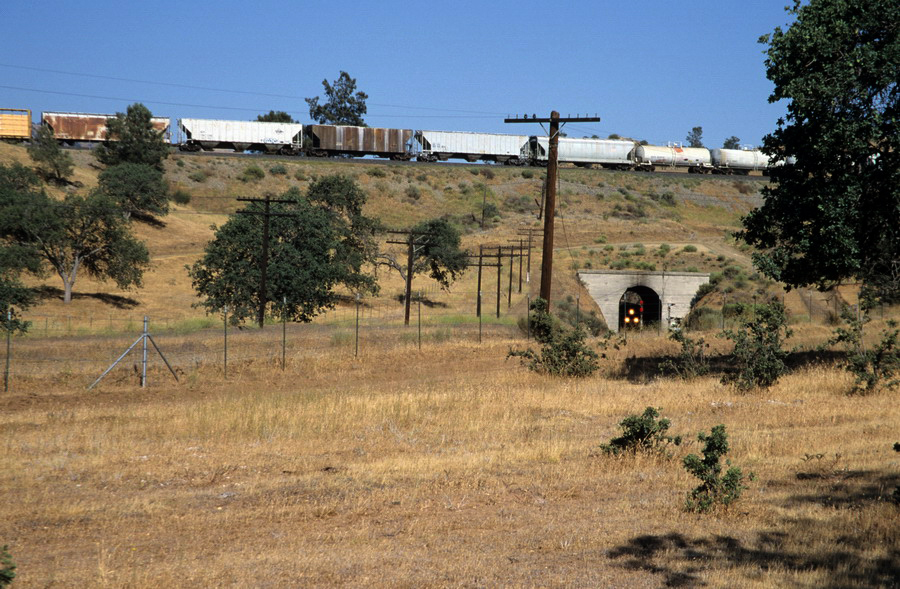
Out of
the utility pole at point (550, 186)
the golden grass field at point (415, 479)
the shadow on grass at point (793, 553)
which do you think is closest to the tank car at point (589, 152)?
the utility pole at point (550, 186)

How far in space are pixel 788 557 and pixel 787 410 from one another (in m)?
10.1

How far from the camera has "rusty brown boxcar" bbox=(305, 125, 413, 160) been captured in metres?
86.7

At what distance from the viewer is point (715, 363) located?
26.9 m

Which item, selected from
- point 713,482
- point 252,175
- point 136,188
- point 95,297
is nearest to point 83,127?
point 252,175

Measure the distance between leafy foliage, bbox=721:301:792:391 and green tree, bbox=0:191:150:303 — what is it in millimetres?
40849

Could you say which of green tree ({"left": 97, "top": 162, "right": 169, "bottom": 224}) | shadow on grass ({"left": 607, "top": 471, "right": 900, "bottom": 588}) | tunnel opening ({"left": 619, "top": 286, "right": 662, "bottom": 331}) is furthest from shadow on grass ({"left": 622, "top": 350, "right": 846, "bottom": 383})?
green tree ({"left": 97, "top": 162, "right": 169, "bottom": 224})

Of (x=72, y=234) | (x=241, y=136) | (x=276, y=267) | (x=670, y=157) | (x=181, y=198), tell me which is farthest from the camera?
(x=670, y=157)

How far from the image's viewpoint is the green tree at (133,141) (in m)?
77.9

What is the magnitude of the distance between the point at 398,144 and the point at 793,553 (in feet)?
276

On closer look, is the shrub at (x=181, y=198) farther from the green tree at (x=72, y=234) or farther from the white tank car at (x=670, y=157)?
the white tank car at (x=670, y=157)

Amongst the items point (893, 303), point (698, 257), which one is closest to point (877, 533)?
point (893, 303)

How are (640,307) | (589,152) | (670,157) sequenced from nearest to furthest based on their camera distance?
(640,307) → (589,152) → (670,157)

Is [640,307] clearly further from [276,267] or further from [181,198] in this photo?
[181,198]

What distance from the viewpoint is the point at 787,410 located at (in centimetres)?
1767
